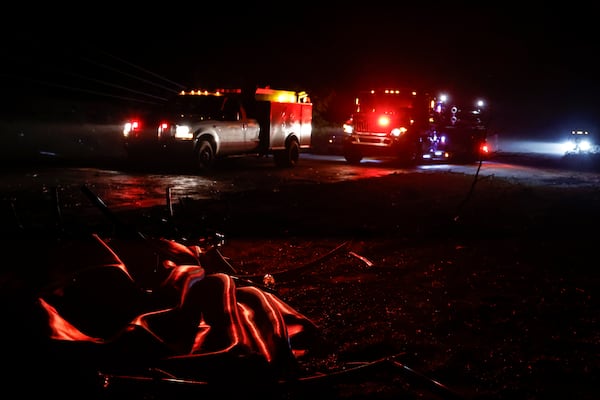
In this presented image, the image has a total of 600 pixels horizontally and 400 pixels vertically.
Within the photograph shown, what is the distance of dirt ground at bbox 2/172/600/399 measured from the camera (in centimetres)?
412

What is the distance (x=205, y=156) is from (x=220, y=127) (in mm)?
893

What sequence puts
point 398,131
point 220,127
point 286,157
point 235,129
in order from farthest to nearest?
point 398,131 < point 286,157 < point 235,129 < point 220,127

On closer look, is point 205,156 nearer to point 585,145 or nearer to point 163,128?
point 163,128

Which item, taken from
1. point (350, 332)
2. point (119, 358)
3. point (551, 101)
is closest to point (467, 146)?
point (350, 332)

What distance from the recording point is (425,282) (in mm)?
6277

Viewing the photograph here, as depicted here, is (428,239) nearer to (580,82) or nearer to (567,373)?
(567,373)

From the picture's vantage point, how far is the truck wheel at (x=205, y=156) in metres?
15.2

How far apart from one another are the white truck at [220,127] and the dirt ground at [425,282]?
4302 mm

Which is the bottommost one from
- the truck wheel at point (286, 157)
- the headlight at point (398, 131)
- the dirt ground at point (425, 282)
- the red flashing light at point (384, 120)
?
the dirt ground at point (425, 282)

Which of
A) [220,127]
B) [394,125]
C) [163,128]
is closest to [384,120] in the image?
[394,125]

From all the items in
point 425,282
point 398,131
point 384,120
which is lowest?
point 425,282

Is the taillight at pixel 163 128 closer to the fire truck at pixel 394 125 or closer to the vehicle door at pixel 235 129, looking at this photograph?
the vehicle door at pixel 235 129

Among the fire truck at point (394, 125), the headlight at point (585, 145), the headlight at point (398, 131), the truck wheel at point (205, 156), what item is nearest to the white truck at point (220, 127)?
the truck wheel at point (205, 156)

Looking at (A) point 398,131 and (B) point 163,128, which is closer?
(B) point 163,128
